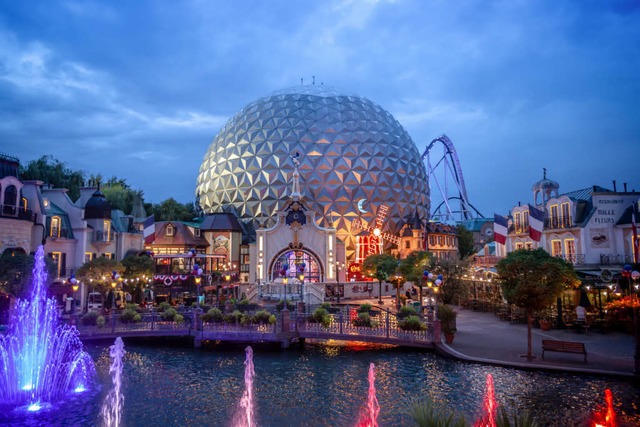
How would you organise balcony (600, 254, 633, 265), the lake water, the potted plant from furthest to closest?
1. balcony (600, 254, 633, 265)
2. the potted plant
3. the lake water

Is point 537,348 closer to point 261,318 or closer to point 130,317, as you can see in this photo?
point 261,318

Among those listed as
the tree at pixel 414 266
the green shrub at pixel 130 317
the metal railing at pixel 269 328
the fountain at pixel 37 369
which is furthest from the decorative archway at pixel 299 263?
the fountain at pixel 37 369

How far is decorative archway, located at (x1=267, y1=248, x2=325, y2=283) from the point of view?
176 ft

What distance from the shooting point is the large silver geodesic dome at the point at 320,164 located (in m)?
60.1

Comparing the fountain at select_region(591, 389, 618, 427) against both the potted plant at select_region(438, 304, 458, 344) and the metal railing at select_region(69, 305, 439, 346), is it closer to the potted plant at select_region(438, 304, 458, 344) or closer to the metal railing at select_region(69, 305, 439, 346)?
the potted plant at select_region(438, 304, 458, 344)

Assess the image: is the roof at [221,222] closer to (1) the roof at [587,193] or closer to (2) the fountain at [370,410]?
(1) the roof at [587,193]

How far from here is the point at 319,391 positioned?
732 inches

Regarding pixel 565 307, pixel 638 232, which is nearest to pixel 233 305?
pixel 565 307

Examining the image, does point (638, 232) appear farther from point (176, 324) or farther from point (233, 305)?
point (176, 324)

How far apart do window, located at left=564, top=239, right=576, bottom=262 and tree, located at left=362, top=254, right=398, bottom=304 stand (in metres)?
14.8

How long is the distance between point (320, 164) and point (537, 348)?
40939 millimetres

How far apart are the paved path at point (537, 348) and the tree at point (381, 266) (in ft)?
40.0

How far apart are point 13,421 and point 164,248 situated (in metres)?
40.5

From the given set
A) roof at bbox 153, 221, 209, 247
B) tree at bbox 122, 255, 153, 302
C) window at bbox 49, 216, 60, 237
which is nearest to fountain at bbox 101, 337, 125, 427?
tree at bbox 122, 255, 153, 302
